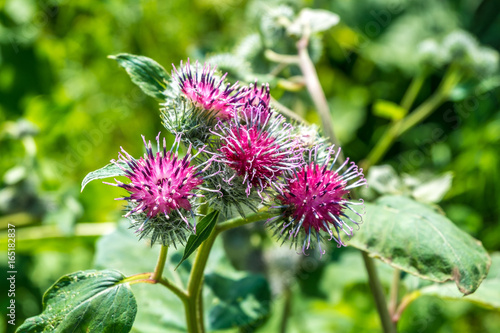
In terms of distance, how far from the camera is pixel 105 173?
87 centimetres

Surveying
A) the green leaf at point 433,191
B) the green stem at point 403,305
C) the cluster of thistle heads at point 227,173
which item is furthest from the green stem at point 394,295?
the cluster of thistle heads at point 227,173

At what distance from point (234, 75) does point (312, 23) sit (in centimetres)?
44

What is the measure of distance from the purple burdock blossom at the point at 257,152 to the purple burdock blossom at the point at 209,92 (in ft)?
0.15

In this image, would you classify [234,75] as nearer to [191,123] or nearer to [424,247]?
[191,123]

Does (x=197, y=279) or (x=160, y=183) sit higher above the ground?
(x=160, y=183)

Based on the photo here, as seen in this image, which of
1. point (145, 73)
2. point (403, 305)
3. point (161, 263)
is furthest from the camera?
point (403, 305)

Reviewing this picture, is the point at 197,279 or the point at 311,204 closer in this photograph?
the point at 311,204

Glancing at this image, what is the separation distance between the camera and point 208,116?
96 cm

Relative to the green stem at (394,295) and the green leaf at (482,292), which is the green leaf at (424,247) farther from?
the green stem at (394,295)

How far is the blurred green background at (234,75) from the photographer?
211 centimetres

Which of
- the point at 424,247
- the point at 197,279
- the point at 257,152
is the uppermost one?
the point at 257,152

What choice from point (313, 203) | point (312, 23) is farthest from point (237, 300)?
point (312, 23)

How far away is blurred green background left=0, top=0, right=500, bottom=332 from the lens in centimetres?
211

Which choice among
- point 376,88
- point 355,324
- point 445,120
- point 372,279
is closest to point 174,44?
point 376,88
